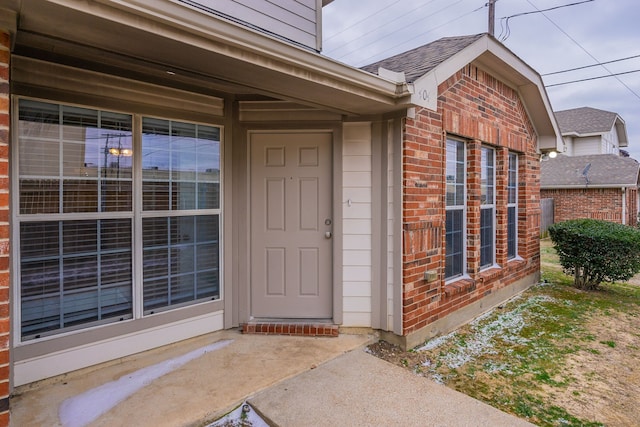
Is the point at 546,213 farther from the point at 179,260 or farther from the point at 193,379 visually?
the point at 193,379

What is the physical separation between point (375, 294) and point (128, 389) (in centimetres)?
227

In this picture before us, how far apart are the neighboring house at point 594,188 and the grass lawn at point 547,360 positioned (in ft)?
36.6

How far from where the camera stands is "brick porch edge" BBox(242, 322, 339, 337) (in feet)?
11.8

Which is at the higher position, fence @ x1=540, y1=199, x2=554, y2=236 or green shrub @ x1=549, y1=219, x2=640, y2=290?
fence @ x1=540, y1=199, x2=554, y2=236

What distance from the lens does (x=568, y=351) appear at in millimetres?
3600

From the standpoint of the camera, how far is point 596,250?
19.4 ft

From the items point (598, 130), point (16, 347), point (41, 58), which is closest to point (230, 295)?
point (16, 347)

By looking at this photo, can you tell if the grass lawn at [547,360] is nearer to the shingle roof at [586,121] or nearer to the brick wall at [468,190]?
A: the brick wall at [468,190]

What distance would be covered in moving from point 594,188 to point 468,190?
13303 mm

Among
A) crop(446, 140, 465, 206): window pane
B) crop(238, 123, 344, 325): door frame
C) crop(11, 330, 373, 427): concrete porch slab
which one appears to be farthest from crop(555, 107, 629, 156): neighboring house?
crop(11, 330, 373, 427): concrete porch slab

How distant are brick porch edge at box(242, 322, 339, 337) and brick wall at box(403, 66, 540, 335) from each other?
75 cm

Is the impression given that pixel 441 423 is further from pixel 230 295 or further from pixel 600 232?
pixel 600 232

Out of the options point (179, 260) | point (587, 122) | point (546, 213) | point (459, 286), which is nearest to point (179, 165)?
point (179, 260)

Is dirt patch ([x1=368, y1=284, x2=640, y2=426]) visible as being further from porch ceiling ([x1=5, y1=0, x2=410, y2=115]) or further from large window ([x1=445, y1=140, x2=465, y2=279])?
porch ceiling ([x1=5, y1=0, x2=410, y2=115])
